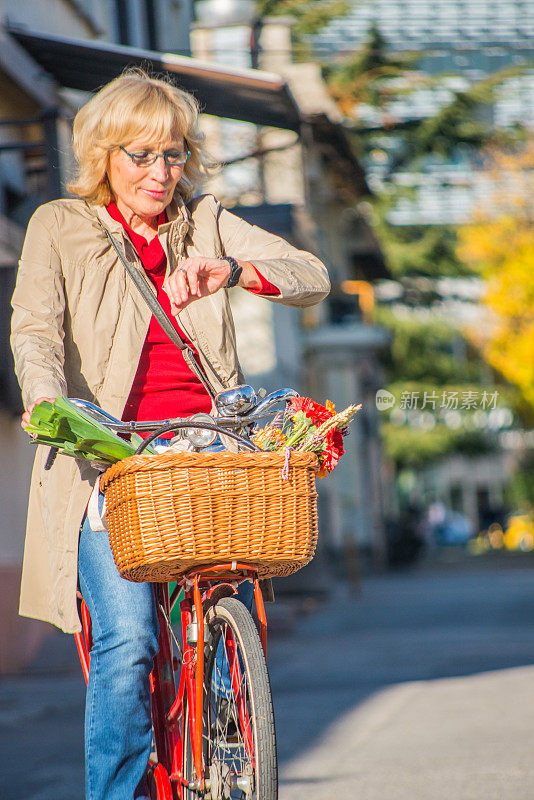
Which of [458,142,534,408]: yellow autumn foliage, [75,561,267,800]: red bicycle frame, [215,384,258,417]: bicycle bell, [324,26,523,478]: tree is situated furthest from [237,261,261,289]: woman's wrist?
[458,142,534,408]: yellow autumn foliage

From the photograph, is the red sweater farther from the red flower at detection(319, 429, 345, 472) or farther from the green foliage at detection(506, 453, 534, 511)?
the green foliage at detection(506, 453, 534, 511)

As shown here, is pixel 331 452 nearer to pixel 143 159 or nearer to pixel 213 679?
pixel 213 679

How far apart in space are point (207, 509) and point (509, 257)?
27.4 metres

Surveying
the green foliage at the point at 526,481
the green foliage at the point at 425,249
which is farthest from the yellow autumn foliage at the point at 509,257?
the green foliage at the point at 526,481

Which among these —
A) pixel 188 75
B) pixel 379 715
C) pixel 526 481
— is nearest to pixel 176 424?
pixel 379 715

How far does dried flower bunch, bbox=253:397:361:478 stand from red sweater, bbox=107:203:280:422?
0.29 meters

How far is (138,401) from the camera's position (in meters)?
3.38

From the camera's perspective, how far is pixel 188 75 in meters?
9.86

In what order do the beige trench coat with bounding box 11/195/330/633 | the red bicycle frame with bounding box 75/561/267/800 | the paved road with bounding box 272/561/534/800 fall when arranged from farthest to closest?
the paved road with bounding box 272/561/534/800 < the beige trench coat with bounding box 11/195/330/633 < the red bicycle frame with bounding box 75/561/267/800

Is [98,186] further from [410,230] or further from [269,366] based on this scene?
[410,230]

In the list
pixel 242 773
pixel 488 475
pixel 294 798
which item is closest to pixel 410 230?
pixel 294 798

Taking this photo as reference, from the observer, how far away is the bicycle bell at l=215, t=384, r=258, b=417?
10.3 ft

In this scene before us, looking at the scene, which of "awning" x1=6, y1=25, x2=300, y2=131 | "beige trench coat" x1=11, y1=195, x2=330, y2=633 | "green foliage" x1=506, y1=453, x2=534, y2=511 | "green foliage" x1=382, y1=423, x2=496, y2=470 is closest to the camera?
"beige trench coat" x1=11, y1=195, x2=330, y2=633

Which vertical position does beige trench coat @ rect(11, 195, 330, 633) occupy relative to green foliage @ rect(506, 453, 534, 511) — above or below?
above
